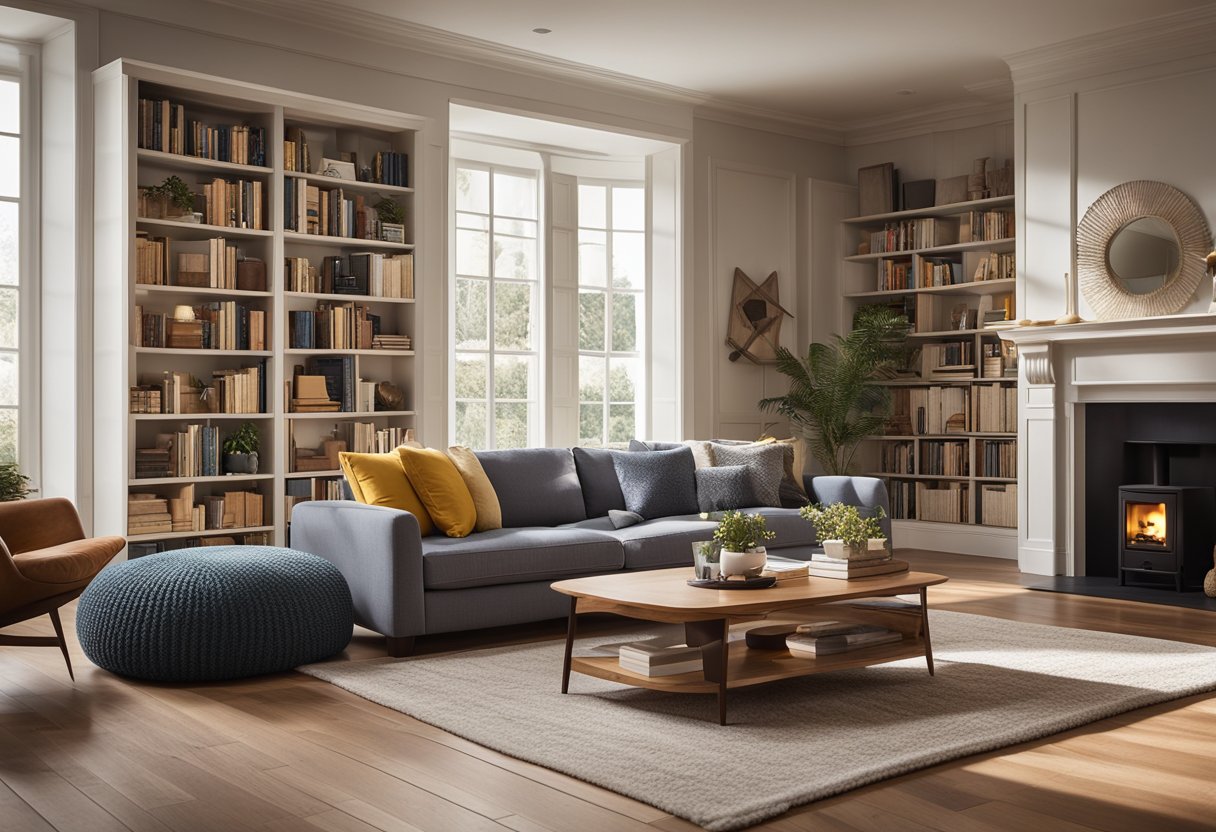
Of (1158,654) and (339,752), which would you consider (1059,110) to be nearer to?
(1158,654)

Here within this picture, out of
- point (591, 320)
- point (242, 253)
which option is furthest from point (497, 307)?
point (242, 253)

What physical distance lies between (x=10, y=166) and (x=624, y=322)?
3.94 meters

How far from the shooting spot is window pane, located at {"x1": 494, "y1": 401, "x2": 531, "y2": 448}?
7.63 metres

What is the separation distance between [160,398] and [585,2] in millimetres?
2946

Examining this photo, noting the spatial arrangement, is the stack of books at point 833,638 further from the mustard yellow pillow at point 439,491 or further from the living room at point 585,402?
the mustard yellow pillow at point 439,491

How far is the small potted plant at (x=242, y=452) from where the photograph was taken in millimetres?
6074

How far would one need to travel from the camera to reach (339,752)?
10.9 ft

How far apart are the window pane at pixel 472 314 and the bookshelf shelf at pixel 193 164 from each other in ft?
5.29

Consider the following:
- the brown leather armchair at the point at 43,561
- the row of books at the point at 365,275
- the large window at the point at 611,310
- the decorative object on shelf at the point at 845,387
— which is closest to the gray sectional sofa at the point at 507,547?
the brown leather armchair at the point at 43,561

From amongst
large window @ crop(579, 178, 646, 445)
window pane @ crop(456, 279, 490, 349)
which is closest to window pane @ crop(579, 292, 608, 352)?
large window @ crop(579, 178, 646, 445)

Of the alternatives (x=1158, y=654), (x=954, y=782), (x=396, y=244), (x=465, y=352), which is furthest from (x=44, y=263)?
(x=1158, y=654)

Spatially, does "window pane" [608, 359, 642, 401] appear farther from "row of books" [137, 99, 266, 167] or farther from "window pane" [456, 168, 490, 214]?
"row of books" [137, 99, 266, 167]

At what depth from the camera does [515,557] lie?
4902 mm

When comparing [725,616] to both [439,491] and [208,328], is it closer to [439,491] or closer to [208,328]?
[439,491]
